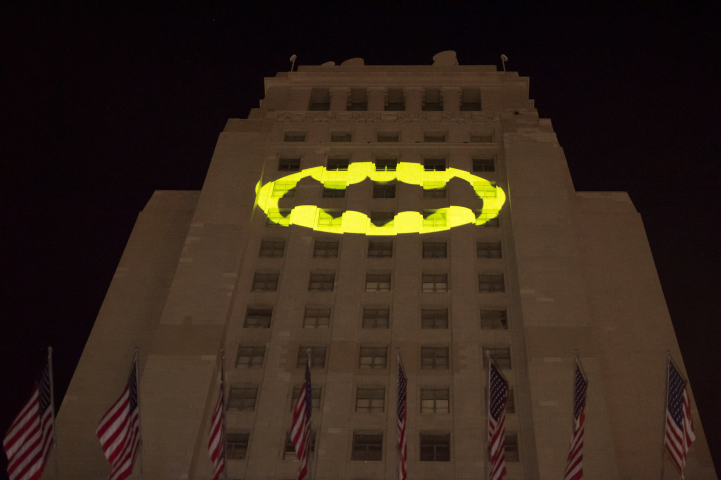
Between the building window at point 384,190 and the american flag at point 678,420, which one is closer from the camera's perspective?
the american flag at point 678,420

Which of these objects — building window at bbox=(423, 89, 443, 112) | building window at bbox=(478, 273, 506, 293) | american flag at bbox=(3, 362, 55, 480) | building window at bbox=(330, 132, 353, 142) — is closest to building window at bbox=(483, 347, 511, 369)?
building window at bbox=(478, 273, 506, 293)

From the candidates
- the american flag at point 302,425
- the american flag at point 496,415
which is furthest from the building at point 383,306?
the american flag at point 496,415

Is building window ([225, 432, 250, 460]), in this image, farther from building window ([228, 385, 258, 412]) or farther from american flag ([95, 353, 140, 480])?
american flag ([95, 353, 140, 480])

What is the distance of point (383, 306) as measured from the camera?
49844mm

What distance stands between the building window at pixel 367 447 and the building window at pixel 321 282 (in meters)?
10.6

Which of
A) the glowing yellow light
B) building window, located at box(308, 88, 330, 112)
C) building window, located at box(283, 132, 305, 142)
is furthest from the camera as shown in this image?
building window, located at box(308, 88, 330, 112)

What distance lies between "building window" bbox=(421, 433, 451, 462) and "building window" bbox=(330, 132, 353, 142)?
27709 millimetres

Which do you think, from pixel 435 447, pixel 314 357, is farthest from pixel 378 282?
pixel 435 447

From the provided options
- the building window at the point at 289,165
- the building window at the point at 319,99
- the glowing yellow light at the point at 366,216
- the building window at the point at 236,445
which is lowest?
the building window at the point at 236,445

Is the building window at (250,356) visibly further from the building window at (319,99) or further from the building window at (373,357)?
the building window at (319,99)

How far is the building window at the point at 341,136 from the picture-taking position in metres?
64.0

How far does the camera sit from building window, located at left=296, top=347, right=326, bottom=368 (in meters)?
46.8

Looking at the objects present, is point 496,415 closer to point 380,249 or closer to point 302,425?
point 302,425

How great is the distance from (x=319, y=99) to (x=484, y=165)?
56.7ft
